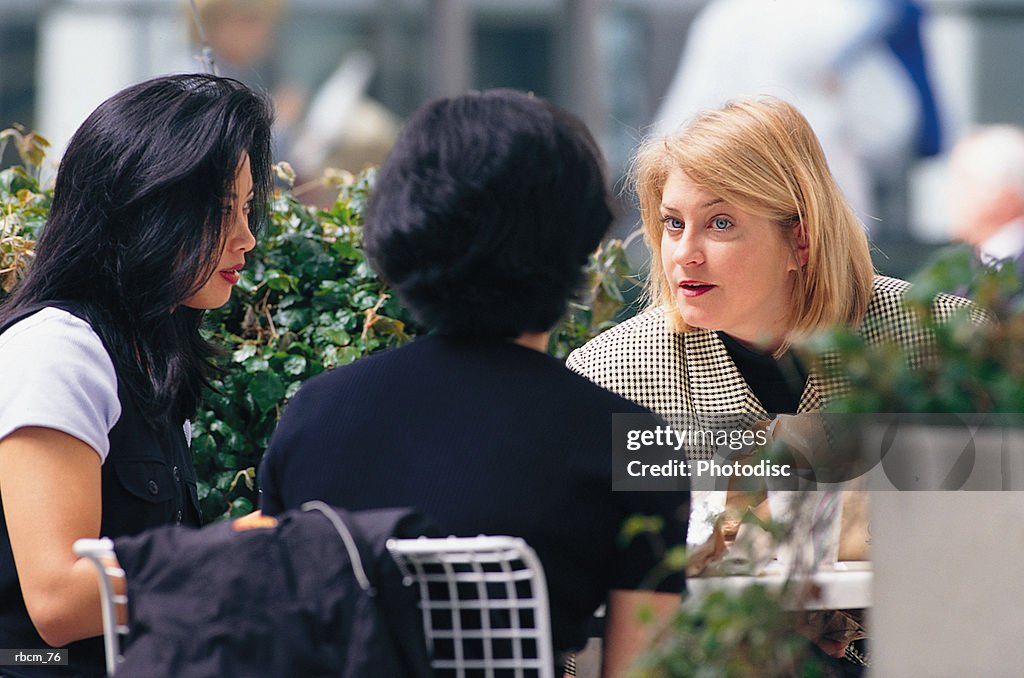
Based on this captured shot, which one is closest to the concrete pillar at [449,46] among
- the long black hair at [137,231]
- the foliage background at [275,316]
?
the foliage background at [275,316]

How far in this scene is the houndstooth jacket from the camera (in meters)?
2.64

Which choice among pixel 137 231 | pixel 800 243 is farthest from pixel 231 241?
pixel 800 243

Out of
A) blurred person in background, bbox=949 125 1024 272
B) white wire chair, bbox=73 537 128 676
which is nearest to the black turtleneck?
white wire chair, bbox=73 537 128 676

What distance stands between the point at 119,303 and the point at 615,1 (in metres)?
3.68

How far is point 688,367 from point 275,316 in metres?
0.82

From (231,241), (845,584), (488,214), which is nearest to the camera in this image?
(488,214)

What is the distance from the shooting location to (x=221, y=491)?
263cm

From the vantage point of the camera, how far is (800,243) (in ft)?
9.06

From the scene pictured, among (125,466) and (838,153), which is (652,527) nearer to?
(125,466)

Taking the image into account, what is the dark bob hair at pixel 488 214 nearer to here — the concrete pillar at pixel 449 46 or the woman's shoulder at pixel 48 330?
the woman's shoulder at pixel 48 330

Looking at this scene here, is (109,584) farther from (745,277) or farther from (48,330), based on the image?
(745,277)

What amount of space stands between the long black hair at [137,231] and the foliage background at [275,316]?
509mm

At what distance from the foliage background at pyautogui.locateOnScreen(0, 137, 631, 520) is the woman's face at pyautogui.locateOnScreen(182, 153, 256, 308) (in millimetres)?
392

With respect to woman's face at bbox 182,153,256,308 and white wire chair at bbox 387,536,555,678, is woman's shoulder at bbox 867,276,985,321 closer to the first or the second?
woman's face at bbox 182,153,256,308
